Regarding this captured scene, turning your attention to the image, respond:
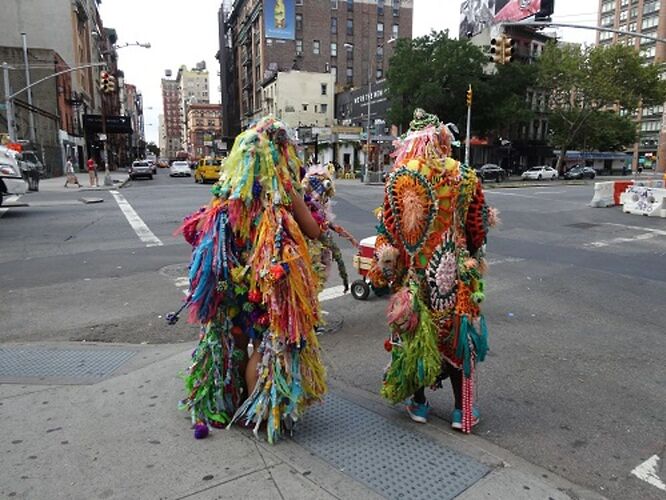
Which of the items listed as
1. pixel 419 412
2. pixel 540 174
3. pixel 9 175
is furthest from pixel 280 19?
pixel 419 412

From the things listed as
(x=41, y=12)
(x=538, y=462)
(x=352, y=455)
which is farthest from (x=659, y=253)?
(x=41, y=12)

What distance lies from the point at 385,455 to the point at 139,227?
10.8 m

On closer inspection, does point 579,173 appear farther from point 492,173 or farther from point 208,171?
point 208,171

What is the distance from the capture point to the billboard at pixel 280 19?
63.1 m

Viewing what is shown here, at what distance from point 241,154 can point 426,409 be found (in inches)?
78.1

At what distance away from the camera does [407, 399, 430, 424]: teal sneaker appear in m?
3.30

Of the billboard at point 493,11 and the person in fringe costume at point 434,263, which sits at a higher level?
the billboard at point 493,11

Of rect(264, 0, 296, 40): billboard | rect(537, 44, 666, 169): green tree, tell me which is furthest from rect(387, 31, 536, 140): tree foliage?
rect(264, 0, 296, 40): billboard

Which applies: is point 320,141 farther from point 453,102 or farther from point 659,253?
point 659,253

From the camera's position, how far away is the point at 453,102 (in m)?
41.4

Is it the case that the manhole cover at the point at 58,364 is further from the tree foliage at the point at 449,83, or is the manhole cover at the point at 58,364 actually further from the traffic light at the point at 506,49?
the tree foliage at the point at 449,83

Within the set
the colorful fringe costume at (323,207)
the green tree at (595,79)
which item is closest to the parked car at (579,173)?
the green tree at (595,79)

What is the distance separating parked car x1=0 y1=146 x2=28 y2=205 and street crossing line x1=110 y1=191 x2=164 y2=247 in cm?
280

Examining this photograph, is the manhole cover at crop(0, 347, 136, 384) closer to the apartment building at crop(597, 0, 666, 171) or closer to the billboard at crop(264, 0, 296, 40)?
the billboard at crop(264, 0, 296, 40)
